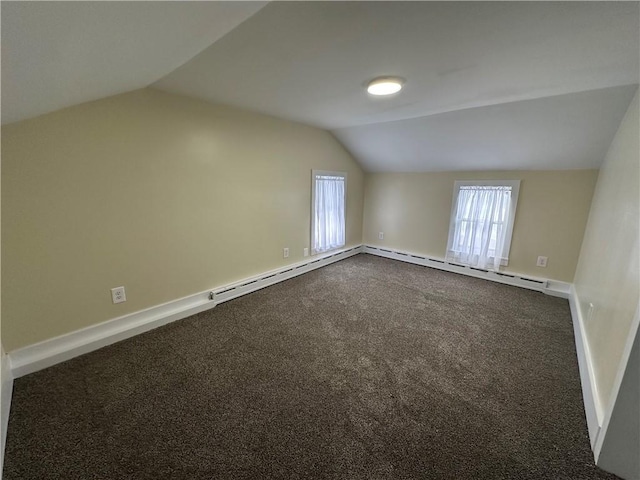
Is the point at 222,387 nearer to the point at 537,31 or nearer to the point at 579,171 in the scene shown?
the point at 537,31

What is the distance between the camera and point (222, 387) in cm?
165

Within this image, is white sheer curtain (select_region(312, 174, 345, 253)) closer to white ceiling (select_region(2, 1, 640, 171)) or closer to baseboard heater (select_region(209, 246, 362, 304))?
baseboard heater (select_region(209, 246, 362, 304))

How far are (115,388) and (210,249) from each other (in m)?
1.30

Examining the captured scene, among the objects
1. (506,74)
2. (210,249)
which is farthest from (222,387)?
(506,74)

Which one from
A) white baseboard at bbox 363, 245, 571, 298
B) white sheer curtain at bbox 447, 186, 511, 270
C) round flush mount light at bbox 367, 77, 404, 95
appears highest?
round flush mount light at bbox 367, 77, 404, 95

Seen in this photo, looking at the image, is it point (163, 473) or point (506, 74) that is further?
point (506, 74)

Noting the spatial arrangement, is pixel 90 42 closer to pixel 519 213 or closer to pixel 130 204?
pixel 130 204

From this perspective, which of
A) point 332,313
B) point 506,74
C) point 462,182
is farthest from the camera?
point 462,182

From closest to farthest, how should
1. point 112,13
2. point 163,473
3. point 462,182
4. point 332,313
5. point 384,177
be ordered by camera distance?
point 112,13 → point 163,473 → point 332,313 → point 462,182 → point 384,177

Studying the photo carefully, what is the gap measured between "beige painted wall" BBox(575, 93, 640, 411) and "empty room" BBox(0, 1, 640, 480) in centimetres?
3

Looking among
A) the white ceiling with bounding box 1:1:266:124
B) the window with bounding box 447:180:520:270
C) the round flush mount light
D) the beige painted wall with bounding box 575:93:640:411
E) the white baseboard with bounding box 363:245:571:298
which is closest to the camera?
the white ceiling with bounding box 1:1:266:124

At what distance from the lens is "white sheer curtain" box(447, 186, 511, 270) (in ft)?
10.9

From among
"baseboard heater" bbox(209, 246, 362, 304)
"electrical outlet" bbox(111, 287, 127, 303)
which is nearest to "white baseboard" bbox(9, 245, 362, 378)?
"baseboard heater" bbox(209, 246, 362, 304)

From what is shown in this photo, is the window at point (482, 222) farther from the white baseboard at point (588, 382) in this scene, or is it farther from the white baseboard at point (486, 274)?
the white baseboard at point (588, 382)
